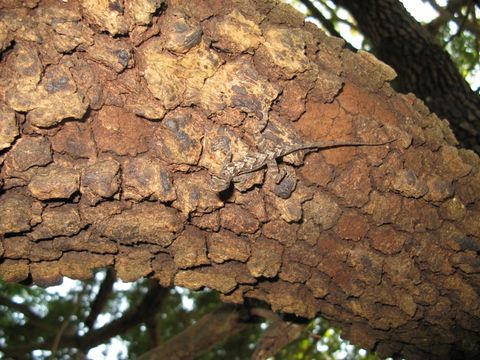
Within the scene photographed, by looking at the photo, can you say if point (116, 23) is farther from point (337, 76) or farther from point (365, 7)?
point (365, 7)

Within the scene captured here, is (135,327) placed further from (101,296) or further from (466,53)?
(466,53)

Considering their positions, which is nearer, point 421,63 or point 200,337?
point 421,63

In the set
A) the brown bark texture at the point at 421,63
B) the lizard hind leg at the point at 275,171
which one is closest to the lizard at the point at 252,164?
the lizard hind leg at the point at 275,171

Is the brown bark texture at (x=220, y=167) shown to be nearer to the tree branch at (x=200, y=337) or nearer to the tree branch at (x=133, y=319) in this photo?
the tree branch at (x=200, y=337)

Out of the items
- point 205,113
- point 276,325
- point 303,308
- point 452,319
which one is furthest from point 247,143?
point 276,325

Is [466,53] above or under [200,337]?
above

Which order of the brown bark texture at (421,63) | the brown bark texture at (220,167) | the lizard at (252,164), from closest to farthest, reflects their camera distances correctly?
the brown bark texture at (220,167) → the lizard at (252,164) → the brown bark texture at (421,63)

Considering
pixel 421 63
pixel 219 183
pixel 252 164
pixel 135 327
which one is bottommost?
pixel 135 327

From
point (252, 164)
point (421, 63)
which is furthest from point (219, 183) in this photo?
point (421, 63)
